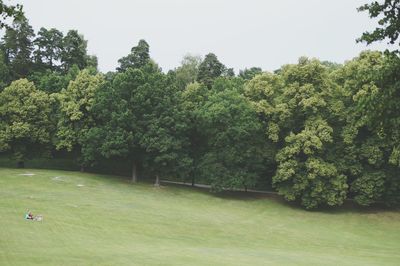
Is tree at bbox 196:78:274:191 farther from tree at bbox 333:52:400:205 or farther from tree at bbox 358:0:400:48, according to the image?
tree at bbox 358:0:400:48

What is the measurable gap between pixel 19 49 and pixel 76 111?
86.5 ft

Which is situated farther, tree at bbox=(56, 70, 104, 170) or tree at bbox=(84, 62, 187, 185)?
tree at bbox=(56, 70, 104, 170)

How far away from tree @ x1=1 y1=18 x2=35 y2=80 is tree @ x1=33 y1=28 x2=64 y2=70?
1685mm

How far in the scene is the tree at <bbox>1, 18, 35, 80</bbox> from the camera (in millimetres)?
81188

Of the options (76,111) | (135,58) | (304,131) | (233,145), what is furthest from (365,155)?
(135,58)

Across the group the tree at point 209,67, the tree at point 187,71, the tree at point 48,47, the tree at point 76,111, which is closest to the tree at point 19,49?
the tree at point 48,47

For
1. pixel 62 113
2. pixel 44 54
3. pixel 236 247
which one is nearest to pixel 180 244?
pixel 236 247

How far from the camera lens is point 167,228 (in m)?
40.9

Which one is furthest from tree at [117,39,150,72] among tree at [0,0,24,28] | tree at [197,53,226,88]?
tree at [0,0,24,28]

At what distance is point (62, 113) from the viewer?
66750 millimetres

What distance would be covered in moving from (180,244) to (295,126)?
30.7 metres

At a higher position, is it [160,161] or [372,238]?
[160,161]

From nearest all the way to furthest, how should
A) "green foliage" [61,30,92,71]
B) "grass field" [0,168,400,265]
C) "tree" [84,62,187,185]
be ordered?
"grass field" [0,168,400,265], "tree" [84,62,187,185], "green foliage" [61,30,92,71]

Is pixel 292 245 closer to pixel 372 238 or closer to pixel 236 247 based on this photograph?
pixel 236 247
